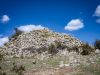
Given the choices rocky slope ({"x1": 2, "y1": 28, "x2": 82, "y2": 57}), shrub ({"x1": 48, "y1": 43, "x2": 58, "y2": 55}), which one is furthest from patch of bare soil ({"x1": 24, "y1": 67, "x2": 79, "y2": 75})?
rocky slope ({"x1": 2, "y1": 28, "x2": 82, "y2": 57})

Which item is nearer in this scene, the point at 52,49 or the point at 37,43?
the point at 52,49

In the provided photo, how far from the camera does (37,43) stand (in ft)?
94.0

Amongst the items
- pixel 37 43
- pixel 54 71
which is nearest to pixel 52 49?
pixel 37 43

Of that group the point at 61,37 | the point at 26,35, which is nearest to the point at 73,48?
the point at 61,37

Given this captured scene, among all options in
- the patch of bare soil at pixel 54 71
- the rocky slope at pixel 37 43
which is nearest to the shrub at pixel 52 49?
the rocky slope at pixel 37 43

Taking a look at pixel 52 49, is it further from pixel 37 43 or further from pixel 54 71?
pixel 54 71

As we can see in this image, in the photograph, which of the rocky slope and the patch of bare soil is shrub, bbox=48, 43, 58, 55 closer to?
the rocky slope

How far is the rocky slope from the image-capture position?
27891 mm

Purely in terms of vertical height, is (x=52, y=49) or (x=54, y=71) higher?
(x=52, y=49)

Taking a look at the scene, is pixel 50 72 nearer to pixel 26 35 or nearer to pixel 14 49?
pixel 14 49

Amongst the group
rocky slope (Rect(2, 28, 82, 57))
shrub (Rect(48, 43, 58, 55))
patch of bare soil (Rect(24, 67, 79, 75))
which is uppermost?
rocky slope (Rect(2, 28, 82, 57))

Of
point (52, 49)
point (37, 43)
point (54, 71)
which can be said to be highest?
point (37, 43)

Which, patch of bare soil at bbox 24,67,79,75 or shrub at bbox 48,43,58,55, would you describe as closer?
patch of bare soil at bbox 24,67,79,75

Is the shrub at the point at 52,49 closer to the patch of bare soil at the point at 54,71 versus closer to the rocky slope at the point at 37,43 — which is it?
the rocky slope at the point at 37,43
